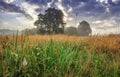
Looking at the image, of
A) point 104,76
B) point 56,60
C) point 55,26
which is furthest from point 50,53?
point 55,26

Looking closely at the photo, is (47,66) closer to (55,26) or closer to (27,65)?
(27,65)

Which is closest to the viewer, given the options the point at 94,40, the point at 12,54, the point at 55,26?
the point at 12,54

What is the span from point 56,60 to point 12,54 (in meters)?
1.05

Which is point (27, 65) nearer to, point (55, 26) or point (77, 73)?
point (77, 73)

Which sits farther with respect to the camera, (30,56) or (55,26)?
(55,26)

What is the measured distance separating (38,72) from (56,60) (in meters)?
0.66

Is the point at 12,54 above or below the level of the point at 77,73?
above

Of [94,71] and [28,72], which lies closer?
[28,72]

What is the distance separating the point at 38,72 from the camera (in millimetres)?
6723

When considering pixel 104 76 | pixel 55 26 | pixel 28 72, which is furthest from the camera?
pixel 55 26

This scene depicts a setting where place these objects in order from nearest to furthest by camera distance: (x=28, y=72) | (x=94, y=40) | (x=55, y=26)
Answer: (x=28, y=72) < (x=94, y=40) < (x=55, y=26)

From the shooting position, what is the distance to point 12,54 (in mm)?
7062

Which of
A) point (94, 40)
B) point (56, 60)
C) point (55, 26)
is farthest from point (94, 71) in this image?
point (55, 26)

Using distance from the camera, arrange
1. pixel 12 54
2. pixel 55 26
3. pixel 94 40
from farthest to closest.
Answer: pixel 55 26
pixel 94 40
pixel 12 54
